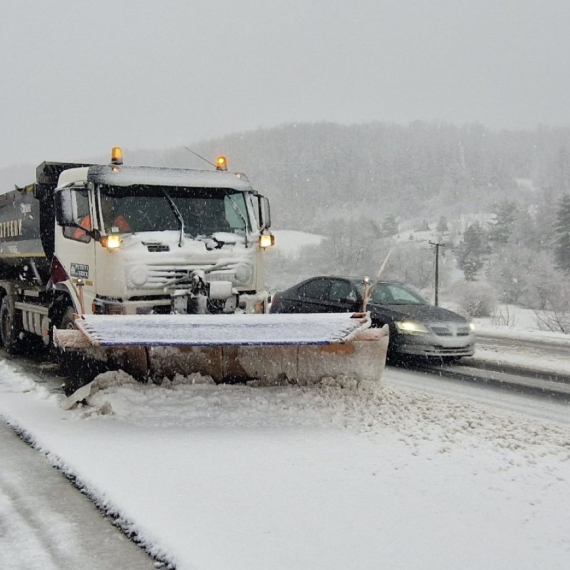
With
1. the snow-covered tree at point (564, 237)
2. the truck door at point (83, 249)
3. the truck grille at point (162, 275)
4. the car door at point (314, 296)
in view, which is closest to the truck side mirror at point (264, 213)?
the truck grille at point (162, 275)

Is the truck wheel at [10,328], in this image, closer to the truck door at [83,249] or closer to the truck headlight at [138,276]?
the truck door at [83,249]

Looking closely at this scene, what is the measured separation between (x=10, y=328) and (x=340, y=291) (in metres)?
5.44

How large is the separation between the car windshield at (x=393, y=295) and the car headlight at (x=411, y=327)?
0.94m

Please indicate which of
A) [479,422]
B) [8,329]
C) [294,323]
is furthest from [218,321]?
[8,329]

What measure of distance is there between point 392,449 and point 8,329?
7.84 m

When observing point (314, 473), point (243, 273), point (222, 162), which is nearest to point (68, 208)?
point (243, 273)

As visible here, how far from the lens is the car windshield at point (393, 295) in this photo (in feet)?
38.1

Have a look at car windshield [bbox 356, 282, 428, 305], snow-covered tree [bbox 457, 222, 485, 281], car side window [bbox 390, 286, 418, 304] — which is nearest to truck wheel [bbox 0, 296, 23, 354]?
car windshield [bbox 356, 282, 428, 305]

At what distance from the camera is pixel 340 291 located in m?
11.8

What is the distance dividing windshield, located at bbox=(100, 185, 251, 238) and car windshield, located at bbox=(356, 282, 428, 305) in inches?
152

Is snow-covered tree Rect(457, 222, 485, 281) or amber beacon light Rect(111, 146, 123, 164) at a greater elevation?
amber beacon light Rect(111, 146, 123, 164)

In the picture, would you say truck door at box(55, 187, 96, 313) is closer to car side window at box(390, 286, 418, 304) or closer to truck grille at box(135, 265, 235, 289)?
truck grille at box(135, 265, 235, 289)

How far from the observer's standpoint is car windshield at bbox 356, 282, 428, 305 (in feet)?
38.1

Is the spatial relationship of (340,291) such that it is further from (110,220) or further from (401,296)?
(110,220)
